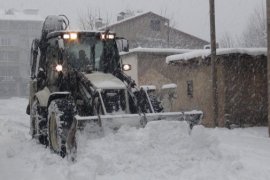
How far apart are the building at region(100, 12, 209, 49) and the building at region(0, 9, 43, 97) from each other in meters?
23.8

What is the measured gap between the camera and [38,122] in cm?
1091

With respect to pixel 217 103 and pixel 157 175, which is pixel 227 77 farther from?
pixel 157 175

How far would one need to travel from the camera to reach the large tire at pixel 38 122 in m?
10.9

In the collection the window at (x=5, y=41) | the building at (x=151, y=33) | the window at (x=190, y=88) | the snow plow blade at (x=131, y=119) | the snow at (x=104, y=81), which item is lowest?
the snow plow blade at (x=131, y=119)

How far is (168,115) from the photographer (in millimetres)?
8688

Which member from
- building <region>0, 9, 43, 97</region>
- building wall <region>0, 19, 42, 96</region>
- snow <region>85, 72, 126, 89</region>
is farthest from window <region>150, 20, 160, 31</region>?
snow <region>85, 72, 126, 89</region>

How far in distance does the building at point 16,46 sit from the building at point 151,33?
23.8 metres

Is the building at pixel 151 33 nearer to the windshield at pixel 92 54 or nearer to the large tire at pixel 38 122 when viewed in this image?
the large tire at pixel 38 122

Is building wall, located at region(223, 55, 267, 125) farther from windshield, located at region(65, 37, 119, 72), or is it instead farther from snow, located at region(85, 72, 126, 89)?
snow, located at region(85, 72, 126, 89)

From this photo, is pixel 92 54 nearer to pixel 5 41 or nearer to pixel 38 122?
pixel 38 122

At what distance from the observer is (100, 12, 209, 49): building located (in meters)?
42.8

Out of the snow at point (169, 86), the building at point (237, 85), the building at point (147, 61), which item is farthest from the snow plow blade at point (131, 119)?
the building at point (147, 61)

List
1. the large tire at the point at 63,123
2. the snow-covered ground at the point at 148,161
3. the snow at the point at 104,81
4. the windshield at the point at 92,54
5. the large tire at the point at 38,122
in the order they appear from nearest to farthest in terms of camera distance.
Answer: the snow-covered ground at the point at 148,161 < the large tire at the point at 63,123 < the snow at the point at 104,81 < the windshield at the point at 92,54 < the large tire at the point at 38,122

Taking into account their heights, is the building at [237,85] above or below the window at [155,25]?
below
